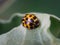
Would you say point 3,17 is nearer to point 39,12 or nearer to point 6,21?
point 6,21

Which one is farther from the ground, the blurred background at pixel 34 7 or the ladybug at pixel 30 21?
the blurred background at pixel 34 7

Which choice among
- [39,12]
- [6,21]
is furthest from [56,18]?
[6,21]

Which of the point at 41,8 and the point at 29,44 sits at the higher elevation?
the point at 41,8

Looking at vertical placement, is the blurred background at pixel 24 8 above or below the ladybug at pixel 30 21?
above

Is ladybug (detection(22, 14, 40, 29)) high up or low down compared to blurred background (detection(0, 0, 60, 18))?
down

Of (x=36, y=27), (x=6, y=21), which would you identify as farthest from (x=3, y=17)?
(x=36, y=27)

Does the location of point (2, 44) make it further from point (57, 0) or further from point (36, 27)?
point (57, 0)
